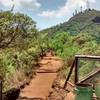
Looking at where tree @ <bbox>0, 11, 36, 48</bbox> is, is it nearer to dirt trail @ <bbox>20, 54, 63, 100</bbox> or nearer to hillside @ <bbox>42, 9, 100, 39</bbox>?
dirt trail @ <bbox>20, 54, 63, 100</bbox>

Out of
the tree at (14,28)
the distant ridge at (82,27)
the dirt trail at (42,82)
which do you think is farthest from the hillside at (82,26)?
the tree at (14,28)

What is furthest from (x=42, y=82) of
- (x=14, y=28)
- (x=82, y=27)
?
(x=82, y=27)

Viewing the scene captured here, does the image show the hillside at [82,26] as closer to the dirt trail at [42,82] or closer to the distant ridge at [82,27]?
the distant ridge at [82,27]

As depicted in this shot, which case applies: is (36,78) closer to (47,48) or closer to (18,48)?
(18,48)

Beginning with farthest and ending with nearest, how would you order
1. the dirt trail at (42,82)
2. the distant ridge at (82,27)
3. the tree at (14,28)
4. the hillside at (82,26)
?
1. the hillside at (82,26)
2. the distant ridge at (82,27)
3. the dirt trail at (42,82)
4. the tree at (14,28)

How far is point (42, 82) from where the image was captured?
1428 centimetres

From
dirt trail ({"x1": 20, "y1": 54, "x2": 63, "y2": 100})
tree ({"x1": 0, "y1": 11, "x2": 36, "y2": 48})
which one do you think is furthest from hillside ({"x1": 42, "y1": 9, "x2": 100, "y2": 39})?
tree ({"x1": 0, "y1": 11, "x2": 36, "y2": 48})

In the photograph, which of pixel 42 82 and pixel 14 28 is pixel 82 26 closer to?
pixel 42 82

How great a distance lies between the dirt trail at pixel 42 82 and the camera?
1232 centimetres

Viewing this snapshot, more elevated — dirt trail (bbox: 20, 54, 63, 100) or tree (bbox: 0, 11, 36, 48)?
tree (bbox: 0, 11, 36, 48)

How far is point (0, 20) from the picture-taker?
35.9 feet

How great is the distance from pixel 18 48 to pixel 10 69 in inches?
85.0

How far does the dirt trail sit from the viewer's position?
40.4ft

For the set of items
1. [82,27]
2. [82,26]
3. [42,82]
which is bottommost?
[42,82]
